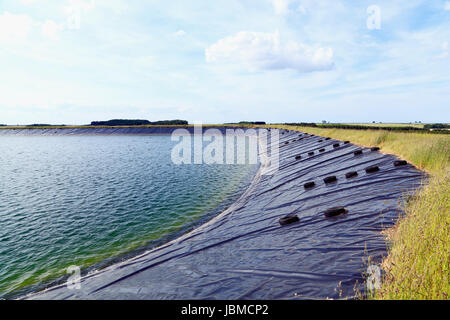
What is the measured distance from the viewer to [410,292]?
3781mm

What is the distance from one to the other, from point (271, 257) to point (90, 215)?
12428 mm

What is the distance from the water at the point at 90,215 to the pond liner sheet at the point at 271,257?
2.07 m

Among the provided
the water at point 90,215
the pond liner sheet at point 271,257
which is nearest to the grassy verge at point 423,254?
the pond liner sheet at point 271,257

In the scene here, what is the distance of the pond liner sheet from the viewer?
18.6 ft

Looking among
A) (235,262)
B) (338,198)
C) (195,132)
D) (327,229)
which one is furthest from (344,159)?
(195,132)

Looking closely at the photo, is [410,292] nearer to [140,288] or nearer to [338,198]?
[140,288]

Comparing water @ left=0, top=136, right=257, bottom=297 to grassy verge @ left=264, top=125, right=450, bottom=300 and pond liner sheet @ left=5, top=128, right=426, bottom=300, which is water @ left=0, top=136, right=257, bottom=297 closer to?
pond liner sheet @ left=5, top=128, right=426, bottom=300

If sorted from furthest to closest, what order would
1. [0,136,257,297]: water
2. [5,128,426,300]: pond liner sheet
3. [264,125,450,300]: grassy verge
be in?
1. [0,136,257,297]: water
2. [5,128,426,300]: pond liner sheet
3. [264,125,450,300]: grassy verge

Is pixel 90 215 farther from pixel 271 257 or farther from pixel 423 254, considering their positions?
pixel 423 254

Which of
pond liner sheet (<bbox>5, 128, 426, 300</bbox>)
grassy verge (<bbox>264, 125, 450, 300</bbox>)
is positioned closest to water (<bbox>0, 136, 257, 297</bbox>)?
pond liner sheet (<bbox>5, 128, 426, 300</bbox>)

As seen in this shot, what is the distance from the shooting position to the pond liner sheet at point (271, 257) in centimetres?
568

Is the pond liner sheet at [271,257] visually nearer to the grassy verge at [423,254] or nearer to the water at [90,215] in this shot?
the grassy verge at [423,254]

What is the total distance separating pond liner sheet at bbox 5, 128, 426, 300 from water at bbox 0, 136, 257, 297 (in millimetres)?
2074
